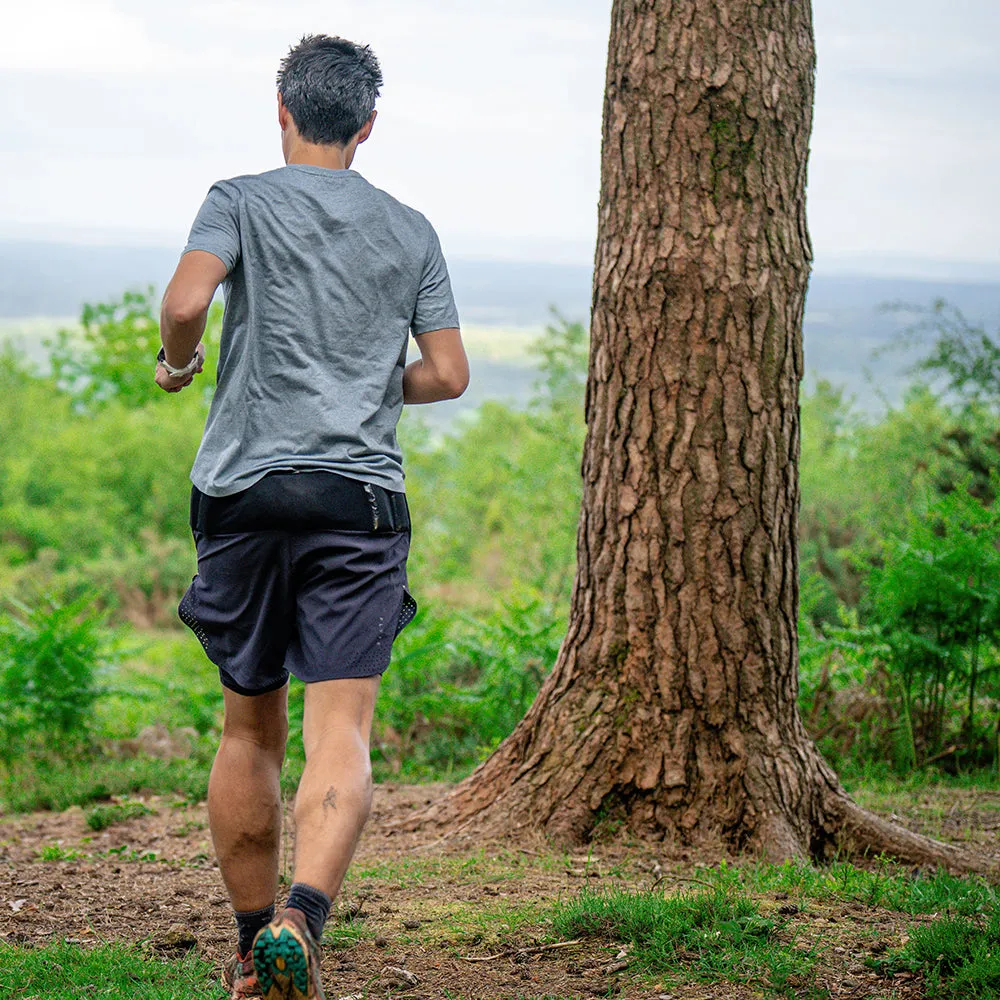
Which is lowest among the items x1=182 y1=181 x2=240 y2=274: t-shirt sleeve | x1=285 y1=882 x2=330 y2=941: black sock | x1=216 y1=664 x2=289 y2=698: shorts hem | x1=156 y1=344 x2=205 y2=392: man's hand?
x1=285 y1=882 x2=330 y2=941: black sock

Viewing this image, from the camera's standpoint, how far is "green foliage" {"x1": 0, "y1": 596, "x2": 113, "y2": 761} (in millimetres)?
6465

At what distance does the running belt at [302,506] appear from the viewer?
2.55 metres

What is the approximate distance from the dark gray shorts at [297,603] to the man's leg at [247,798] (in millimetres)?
96

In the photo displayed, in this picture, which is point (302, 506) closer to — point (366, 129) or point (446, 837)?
point (366, 129)

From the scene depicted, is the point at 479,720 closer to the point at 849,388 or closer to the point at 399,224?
the point at 399,224

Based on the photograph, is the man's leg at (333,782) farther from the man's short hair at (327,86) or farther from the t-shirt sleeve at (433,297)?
the man's short hair at (327,86)

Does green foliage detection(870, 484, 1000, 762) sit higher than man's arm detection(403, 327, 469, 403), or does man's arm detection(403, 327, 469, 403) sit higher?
man's arm detection(403, 327, 469, 403)

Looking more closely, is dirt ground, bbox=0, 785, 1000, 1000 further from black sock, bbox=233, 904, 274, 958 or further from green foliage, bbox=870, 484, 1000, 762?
green foliage, bbox=870, 484, 1000, 762

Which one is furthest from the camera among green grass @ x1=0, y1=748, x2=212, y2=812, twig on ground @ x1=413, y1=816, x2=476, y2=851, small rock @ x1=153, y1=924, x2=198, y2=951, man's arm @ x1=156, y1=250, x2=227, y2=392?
green grass @ x1=0, y1=748, x2=212, y2=812

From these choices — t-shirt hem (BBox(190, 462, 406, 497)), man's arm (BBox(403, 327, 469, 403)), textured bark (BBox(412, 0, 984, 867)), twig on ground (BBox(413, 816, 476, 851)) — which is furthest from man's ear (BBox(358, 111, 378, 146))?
twig on ground (BBox(413, 816, 476, 851))

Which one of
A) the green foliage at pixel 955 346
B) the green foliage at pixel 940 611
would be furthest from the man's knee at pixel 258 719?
the green foliage at pixel 955 346

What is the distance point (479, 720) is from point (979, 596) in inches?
109

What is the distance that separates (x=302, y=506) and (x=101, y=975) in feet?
4.27

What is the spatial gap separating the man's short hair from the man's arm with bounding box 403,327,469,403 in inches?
20.5
